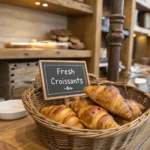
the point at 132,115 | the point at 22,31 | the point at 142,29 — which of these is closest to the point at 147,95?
the point at 132,115

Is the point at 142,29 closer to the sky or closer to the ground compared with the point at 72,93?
closer to the sky

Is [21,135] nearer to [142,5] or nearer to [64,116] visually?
[64,116]

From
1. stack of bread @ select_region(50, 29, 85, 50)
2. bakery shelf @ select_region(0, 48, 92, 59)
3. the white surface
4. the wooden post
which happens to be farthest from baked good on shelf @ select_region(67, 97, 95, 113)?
stack of bread @ select_region(50, 29, 85, 50)

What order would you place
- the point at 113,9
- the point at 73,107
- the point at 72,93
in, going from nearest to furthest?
1. the point at 73,107
2. the point at 72,93
3. the point at 113,9

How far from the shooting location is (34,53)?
1134mm

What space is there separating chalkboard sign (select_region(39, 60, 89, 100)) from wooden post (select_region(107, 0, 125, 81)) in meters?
0.29

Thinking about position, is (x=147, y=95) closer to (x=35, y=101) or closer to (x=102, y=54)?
(x=35, y=101)

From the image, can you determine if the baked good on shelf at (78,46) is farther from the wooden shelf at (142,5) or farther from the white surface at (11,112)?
the wooden shelf at (142,5)

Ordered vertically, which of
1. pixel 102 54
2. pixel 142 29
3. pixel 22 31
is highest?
pixel 142 29

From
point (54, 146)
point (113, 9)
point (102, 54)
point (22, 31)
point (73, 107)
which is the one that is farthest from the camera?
Answer: point (102, 54)

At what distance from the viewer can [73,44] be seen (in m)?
1.46

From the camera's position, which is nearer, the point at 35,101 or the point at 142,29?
the point at 35,101

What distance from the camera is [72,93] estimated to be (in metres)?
0.69

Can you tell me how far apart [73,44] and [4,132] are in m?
1.00
